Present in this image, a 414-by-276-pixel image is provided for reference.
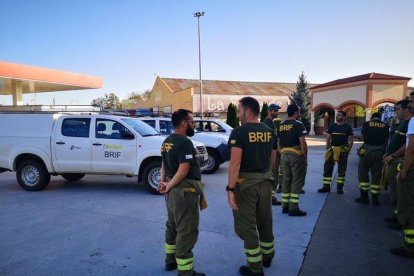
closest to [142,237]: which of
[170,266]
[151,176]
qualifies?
[170,266]

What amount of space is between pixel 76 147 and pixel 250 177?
5703 millimetres

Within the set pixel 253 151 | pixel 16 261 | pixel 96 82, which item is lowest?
pixel 16 261

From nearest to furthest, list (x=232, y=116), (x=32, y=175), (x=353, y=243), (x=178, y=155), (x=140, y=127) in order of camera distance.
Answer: (x=178, y=155) → (x=353, y=243) → (x=32, y=175) → (x=140, y=127) → (x=232, y=116)

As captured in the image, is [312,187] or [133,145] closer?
[133,145]

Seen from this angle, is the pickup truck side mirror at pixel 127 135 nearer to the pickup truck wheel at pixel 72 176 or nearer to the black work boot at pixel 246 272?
the pickup truck wheel at pixel 72 176

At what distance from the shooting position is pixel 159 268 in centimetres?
407

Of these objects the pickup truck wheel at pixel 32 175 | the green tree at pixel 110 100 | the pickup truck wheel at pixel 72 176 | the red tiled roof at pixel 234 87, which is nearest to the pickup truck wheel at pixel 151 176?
the pickup truck wheel at pixel 32 175

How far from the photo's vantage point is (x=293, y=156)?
6035 mm

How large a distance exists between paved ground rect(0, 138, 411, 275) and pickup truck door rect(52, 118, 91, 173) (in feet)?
2.37

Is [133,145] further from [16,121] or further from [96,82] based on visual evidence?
[96,82]

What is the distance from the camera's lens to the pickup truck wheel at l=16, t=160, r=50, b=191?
826 cm

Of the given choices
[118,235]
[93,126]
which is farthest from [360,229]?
[93,126]

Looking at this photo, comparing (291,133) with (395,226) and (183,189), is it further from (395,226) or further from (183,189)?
(183,189)

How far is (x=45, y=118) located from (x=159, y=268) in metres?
5.90
